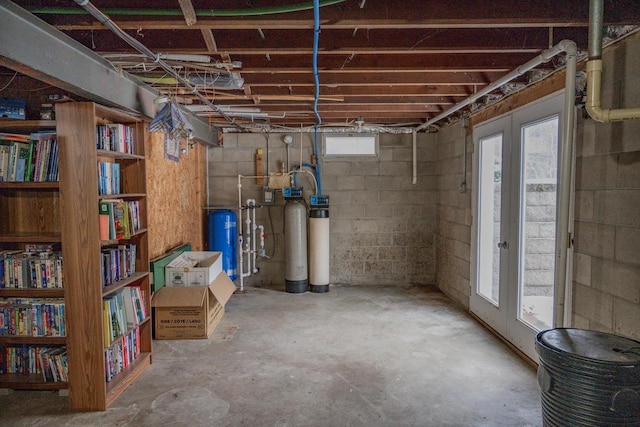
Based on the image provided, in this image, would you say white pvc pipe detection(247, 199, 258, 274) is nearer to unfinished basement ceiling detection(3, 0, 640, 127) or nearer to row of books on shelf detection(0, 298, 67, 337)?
unfinished basement ceiling detection(3, 0, 640, 127)

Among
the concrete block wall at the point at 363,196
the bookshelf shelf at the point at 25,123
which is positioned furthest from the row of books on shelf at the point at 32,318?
the concrete block wall at the point at 363,196

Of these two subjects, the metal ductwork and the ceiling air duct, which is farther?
the ceiling air duct

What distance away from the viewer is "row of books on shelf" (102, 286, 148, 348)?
260 cm

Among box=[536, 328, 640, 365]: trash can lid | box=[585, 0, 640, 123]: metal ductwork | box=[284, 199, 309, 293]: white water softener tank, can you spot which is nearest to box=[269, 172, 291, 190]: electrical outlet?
box=[284, 199, 309, 293]: white water softener tank

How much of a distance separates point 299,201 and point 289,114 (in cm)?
116

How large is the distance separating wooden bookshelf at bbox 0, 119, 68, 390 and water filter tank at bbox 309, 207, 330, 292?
2992 millimetres

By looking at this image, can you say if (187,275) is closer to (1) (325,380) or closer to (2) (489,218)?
(1) (325,380)

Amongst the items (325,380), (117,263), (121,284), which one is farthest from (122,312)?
(325,380)

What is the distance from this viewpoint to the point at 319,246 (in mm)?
5230

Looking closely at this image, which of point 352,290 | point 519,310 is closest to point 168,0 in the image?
point 519,310

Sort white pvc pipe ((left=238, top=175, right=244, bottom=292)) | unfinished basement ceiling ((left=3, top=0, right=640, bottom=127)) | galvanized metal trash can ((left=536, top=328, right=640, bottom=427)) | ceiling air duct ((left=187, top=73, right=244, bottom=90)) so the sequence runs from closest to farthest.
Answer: galvanized metal trash can ((left=536, top=328, right=640, bottom=427)), unfinished basement ceiling ((left=3, top=0, right=640, bottom=127)), ceiling air duct ((left=187, top=73, right=244, bottom=90)), white pvc pipe ((left=238, top=175, right=244, bottom=292))

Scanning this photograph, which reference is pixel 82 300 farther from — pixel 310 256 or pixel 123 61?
pixel 310 256

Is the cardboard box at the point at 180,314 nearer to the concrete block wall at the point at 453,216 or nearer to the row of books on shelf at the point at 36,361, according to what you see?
the row of books on shelf at the point at 36,361

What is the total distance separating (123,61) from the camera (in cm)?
253
